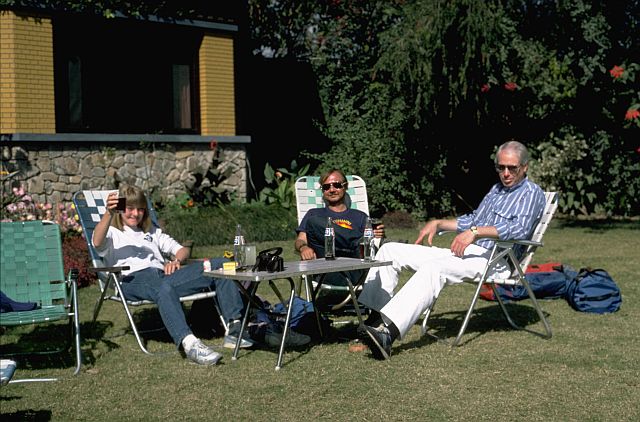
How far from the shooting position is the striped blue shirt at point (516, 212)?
561 cm

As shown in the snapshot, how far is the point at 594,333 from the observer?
5758mm

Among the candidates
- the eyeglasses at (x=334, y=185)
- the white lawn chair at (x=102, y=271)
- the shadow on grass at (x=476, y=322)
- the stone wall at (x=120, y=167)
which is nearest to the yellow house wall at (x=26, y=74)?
the stone wall at (x=120, y=167)

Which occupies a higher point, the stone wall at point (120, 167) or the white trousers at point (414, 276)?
the stone wall at point (120, 167)

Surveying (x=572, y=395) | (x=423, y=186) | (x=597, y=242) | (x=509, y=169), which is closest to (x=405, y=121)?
(x=423, y=186)

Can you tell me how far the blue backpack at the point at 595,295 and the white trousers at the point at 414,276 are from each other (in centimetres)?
113

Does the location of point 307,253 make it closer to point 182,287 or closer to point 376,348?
point 182,287

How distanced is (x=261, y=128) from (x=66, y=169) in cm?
488

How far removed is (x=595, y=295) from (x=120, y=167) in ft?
25.0

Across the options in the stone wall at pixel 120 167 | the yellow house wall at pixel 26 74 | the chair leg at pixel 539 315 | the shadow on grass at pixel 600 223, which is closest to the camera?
the chair leg at pixel 539 315

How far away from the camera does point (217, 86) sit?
1350 centimetres

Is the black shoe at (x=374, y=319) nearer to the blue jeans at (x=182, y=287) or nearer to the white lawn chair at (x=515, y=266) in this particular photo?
the white lawn chair at (x=515, y=266)

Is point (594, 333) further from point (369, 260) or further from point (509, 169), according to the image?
point (369, 260)

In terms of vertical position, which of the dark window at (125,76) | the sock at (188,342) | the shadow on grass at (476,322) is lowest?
the shadow on grass at (476,322)

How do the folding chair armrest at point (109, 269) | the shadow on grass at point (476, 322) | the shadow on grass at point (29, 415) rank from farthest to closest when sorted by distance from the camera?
the shadow on grass at point (476, 322)
the folding chair armrest at point (109, 269)
the shadow on grass at point (29, 415)
